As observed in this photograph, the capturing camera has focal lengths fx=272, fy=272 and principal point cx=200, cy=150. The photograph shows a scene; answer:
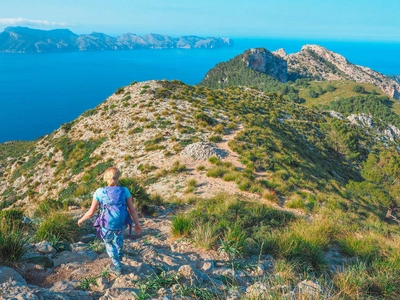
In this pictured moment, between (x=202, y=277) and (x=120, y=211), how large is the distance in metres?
2.19

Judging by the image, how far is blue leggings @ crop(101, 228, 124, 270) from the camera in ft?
18.7

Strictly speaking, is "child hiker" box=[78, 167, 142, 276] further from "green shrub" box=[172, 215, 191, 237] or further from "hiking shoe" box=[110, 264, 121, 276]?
"green shrub" box=[172, 215, 191, 237]

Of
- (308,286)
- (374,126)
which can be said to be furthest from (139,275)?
(374,126)

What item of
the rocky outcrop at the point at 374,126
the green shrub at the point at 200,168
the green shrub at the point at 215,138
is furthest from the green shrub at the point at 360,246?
the rocky outcrop at the point at 374,126

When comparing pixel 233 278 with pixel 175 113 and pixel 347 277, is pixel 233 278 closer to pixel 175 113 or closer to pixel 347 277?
pixel 347 277

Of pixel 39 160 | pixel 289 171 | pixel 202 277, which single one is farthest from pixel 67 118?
pixel 202 277

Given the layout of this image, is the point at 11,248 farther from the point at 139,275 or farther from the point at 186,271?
the point at 186,271

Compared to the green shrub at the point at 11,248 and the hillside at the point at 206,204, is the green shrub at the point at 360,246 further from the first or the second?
the green shrub at the point at 11,248

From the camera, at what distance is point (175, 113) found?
1216 inches

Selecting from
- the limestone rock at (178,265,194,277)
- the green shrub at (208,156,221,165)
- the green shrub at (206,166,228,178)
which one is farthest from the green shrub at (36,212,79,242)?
the green shrub at (208,156,221,165)

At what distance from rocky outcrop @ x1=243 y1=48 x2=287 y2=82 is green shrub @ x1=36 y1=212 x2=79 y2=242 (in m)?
184

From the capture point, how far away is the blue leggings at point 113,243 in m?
5.69

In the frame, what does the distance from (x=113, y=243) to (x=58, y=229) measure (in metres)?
2.62

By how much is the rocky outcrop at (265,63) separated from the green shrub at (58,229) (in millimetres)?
183690
